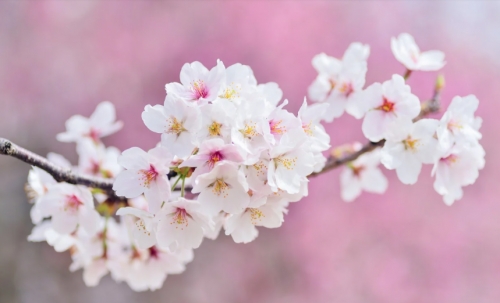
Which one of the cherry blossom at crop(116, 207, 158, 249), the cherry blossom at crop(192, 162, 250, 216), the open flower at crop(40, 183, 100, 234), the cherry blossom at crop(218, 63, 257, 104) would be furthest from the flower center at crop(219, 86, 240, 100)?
the open flower at crop(40, 183, 100, 234)

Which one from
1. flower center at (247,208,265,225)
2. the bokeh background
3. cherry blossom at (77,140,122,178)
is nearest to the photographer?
flower center at (247,208,265,225)

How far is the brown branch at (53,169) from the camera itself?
0.61 meters

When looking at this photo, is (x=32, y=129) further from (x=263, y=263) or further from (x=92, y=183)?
(x=92, y=183)

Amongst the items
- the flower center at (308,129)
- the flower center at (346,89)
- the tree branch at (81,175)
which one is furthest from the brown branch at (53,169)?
the flower center at (346,89)

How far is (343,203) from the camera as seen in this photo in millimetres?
2951

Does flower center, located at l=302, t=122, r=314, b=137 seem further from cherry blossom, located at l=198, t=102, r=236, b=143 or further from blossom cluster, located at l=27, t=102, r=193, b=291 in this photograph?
blossom cluster, located at l=27, t=102, r=193, b=291

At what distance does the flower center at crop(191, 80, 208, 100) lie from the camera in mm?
591

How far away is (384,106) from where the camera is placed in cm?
72

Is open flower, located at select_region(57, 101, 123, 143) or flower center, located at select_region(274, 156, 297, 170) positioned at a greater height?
open flower, located at select_region(57, 101, 123, 143)

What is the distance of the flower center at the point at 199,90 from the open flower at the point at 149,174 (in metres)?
0.09

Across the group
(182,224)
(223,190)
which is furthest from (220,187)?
(182,224)

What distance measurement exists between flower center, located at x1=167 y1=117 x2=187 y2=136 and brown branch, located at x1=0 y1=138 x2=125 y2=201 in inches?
9.0

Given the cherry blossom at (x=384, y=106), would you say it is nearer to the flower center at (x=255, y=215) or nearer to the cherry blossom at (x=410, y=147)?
the cherry blossom at (x=410, y=147)

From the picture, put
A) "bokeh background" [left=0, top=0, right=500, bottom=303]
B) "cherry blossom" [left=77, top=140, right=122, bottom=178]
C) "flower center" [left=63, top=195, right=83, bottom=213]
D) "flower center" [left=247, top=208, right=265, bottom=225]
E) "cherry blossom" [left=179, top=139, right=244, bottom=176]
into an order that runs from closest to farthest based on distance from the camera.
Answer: "cherry blossom" [left=179, top=139, right=244, bottom=176] → "flower center" [left=247, top=208, right=265, bottom=225] → "flower center" [left=63, top=195, right=83, bottom=213] → "cherry blossom" [left=77, top=140, right=122, bottom=178] → "bokeh background" [left=0, top=0, right=500, bottom=303]
